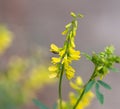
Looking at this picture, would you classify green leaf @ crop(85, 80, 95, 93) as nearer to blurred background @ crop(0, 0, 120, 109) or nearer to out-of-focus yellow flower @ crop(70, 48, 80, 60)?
out-of-focus yellow flower @ crop(70, 48, 80, 60)

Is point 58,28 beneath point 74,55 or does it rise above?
beneath

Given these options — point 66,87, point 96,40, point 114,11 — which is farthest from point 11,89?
point 114,11

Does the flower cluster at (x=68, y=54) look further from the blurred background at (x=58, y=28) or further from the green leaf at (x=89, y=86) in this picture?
the blurred background at (x=58, y=28)

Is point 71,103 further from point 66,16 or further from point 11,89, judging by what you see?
point 66,16

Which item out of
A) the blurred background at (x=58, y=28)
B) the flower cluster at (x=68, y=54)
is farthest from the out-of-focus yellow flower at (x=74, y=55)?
the blurred background at (x=58, y=28)

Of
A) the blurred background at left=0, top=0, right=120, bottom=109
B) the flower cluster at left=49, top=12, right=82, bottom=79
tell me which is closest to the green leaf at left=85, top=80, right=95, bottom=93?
Result: the flower cluster at left=49, top=12, right=82, bottom=79

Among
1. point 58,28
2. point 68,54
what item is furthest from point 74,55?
point 58,28

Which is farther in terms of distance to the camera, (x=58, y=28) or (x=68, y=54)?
(x=58, y=28)

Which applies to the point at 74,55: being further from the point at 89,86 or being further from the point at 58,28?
the point at 58,28
